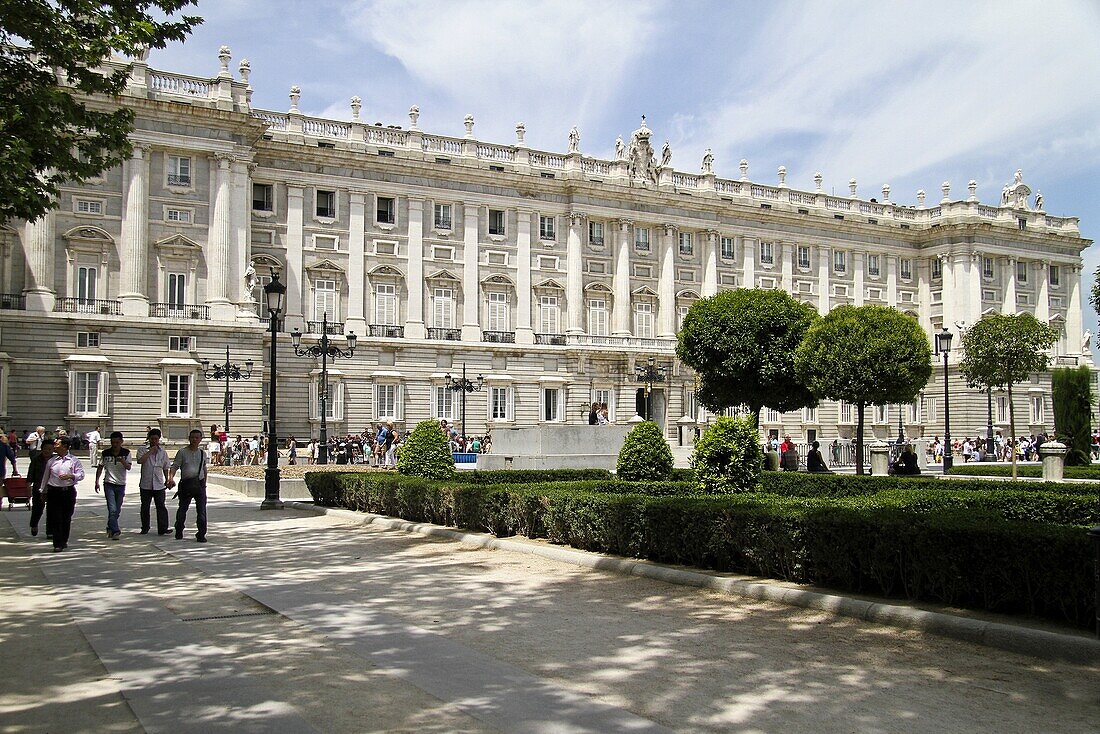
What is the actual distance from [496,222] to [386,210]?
591cm

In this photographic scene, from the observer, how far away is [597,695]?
5684 millimetres

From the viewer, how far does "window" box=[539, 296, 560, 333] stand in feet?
159

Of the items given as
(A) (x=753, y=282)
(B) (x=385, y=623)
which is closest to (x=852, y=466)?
(A) (x=753, y=282)

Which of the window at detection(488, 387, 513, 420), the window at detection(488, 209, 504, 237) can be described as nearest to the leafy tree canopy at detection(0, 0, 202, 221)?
the window at detection(488, 387, 513, 420)

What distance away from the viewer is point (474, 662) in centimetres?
644

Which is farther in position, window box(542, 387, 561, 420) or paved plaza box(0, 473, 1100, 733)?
window box(542, 387, 561, 420)

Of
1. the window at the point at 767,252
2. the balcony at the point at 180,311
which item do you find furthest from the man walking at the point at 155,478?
the window at the point at 767,252

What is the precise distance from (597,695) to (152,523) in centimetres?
1308


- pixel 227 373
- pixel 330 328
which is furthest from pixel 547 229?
pixel 227 373

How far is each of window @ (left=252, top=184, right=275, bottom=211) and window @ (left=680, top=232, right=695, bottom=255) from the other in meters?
22.7

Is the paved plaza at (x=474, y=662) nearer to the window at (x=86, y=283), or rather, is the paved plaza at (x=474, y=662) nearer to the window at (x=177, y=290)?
the window at (x=86, y=283)

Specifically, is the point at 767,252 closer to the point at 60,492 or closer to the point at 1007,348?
the point at 1007,348

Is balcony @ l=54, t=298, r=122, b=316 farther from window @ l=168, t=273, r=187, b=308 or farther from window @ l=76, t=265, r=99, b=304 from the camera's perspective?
window @ l=168, t=273, r=187, b=308

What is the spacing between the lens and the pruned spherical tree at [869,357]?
3192cm
